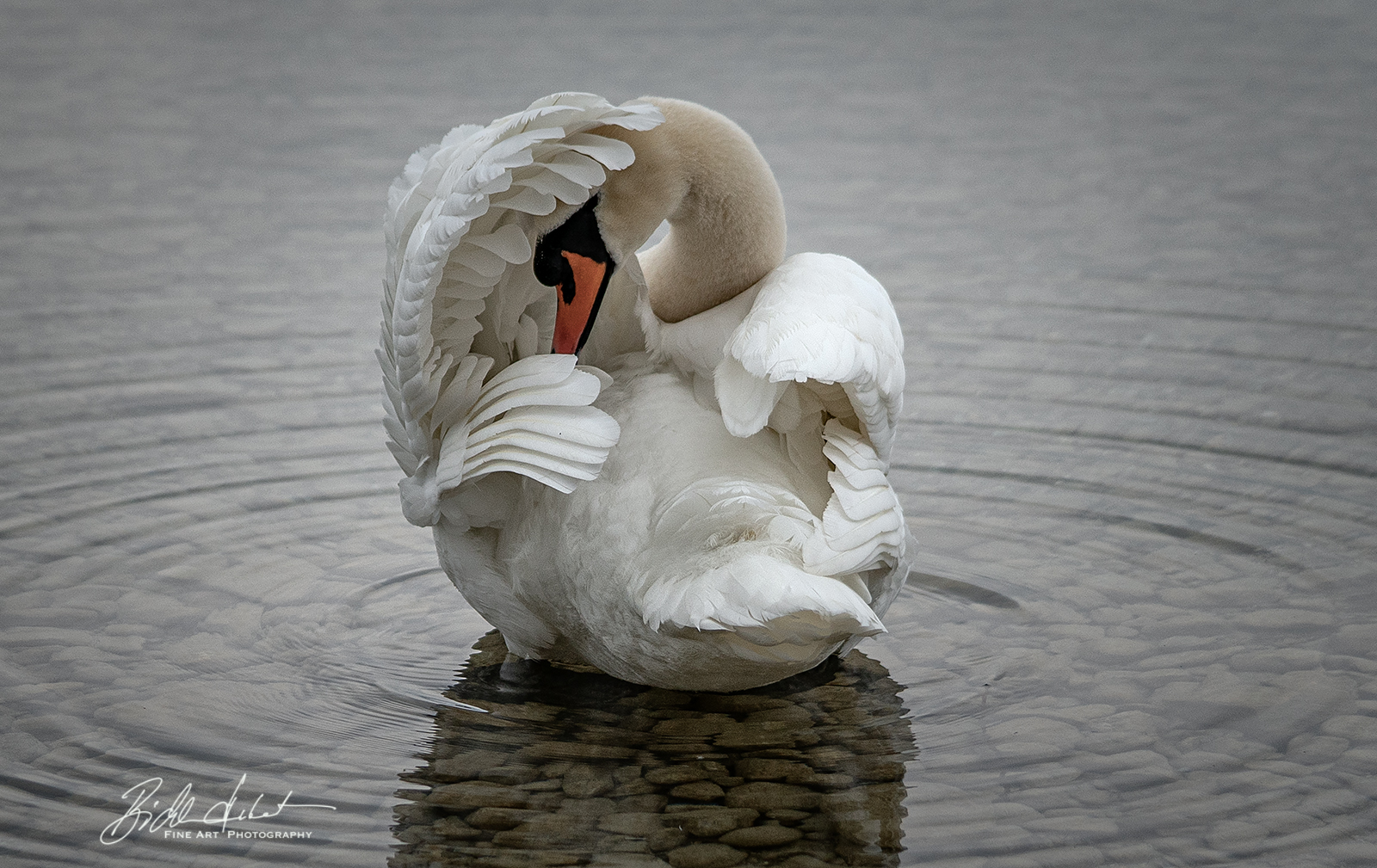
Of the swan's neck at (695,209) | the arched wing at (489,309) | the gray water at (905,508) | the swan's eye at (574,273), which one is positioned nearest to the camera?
the arched wing at (489,309)

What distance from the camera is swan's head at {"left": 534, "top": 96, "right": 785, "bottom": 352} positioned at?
4.19 meters

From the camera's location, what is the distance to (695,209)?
4543 millimetres

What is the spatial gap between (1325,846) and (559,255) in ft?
7.23

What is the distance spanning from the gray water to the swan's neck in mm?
1138

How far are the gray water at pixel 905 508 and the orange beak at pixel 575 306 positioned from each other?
3.34 ft

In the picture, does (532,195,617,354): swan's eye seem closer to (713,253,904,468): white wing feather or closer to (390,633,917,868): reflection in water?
(713,253,904,468): white wing feather

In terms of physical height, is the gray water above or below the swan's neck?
below

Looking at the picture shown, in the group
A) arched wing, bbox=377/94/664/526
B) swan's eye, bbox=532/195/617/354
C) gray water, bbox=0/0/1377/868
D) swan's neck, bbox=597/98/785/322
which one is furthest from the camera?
swan's neck, bbox=597/98/785/322

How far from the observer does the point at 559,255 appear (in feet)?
13.6

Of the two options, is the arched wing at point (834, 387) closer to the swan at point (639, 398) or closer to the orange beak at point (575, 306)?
the swan at point (639, 398)

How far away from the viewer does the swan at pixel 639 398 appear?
3783mm
